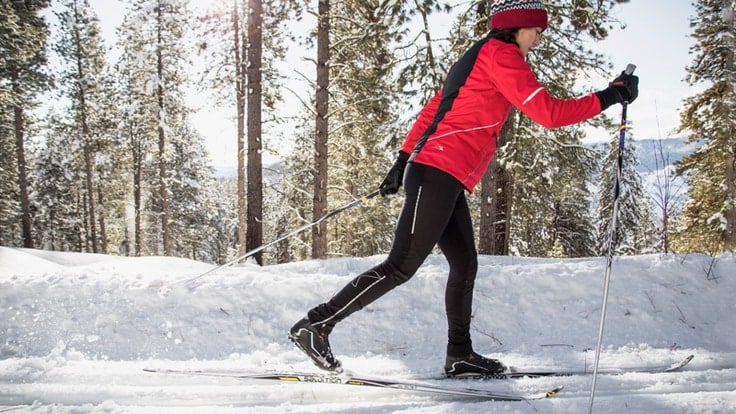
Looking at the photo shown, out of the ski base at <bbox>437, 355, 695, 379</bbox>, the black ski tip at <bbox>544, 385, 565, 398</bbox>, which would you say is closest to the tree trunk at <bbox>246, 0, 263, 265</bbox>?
the ski base at <bbox>437, 355, 695, 379</bbox>

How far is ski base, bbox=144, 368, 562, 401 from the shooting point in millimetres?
2611

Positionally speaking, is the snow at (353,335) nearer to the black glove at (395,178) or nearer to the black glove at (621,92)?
Result: the black glove at (395,178)

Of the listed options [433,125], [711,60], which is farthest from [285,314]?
[711,60]

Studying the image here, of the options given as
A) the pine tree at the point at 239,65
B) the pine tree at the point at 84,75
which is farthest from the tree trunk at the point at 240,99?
the pine tree at the point at 84,75

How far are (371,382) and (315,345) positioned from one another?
0.45 metres

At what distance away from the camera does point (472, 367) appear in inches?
122

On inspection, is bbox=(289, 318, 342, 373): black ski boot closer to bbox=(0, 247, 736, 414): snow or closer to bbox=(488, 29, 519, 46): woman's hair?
bbox=(0, 247, 736, 414): snow

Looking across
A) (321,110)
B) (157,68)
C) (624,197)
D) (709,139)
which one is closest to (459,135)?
(624,197)

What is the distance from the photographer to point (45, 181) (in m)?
31.2

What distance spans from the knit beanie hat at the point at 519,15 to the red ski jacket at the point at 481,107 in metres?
0.14

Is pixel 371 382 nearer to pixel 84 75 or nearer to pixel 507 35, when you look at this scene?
pixel 507 35

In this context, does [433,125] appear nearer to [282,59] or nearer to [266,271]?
[266,271]

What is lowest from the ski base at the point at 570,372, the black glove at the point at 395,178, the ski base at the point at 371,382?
the ski base at the point at 570,372

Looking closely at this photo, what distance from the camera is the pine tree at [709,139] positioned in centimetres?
1348
